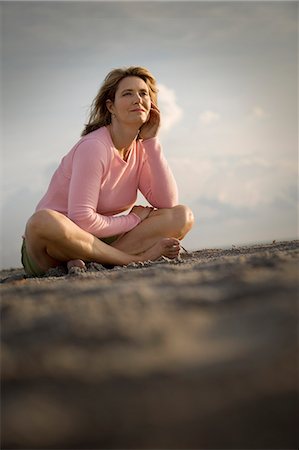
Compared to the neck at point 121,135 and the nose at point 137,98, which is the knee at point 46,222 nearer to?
the neck at point 121,135

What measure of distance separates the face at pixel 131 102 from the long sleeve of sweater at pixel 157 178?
0.25m

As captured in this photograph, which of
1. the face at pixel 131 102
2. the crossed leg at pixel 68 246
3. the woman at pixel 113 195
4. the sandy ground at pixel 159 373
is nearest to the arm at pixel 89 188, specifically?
the woman at pixel 113 195

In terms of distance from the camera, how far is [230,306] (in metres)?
0.90

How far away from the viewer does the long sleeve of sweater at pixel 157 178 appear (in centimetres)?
315

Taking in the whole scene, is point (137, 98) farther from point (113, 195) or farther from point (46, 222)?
point (46, 222)

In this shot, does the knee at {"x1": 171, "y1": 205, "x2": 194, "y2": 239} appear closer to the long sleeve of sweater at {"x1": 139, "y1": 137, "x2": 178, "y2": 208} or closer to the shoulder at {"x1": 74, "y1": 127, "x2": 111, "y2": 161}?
the long sleeve of sweater at {"x1": 139, "y1": 137, "x2": 178, "y2": 208}

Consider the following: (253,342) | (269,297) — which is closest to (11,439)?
(253,342)

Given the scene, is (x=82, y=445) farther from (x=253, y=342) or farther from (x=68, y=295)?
(x=68, y=295)

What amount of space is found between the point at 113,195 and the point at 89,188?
370 mm

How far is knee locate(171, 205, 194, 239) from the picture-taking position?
3035mm

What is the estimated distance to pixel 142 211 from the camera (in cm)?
310

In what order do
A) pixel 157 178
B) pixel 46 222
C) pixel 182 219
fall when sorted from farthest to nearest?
pixel 157 178, pixel 182 219, pixel 46 222

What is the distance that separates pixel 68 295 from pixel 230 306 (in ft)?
1.79

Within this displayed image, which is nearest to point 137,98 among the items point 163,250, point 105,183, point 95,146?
point 95,146
